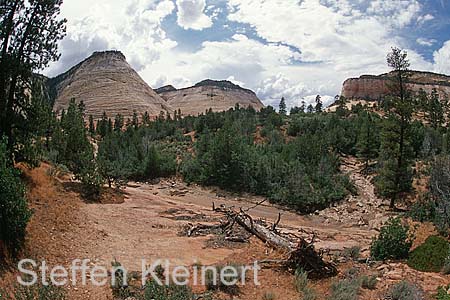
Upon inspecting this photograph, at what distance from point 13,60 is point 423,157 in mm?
25672

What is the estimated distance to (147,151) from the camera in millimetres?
33531

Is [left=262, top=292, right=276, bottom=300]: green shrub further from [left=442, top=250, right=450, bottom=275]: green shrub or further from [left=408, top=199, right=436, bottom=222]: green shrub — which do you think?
[left=408, top=199, right=436, bottom=222]: green shrub

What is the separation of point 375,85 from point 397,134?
7695cm

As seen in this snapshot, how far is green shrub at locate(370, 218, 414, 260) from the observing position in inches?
418

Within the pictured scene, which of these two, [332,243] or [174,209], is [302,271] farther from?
[174,209]

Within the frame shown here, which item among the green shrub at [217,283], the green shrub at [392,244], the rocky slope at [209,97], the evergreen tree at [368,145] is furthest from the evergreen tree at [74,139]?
the rocky slope at [209,97]

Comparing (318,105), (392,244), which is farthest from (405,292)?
(318,105)

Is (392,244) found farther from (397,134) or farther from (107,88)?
(107,88)

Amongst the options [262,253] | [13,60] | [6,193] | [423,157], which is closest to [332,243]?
[262,253]

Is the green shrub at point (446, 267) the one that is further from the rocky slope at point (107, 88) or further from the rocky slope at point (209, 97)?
the rocky slope at point (209, 97)

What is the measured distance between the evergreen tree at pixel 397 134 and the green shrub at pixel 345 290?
14.7 meters

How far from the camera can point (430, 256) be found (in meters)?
9.88

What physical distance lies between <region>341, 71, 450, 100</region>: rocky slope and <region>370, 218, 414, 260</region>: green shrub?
82013 millimetres

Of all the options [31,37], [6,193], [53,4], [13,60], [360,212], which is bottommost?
[360,212]
